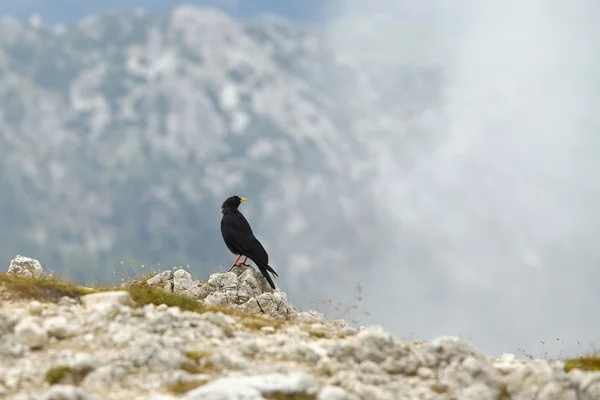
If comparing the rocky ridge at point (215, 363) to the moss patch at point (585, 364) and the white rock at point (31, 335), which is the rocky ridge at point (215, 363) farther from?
the moss patch at point (585, 364)

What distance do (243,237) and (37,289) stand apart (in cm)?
849

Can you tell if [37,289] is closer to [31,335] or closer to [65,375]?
[31,335]

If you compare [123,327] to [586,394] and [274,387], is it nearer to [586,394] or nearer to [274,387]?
[274,387]

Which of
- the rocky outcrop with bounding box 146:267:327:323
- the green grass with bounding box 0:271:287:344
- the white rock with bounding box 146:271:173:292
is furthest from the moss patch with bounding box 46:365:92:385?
the white rock with bounding box 146:271:173:292

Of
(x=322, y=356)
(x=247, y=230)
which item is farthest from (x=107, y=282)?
(x=322, y=356)

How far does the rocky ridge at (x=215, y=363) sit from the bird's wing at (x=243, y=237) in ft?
26.3

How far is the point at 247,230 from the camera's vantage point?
22.4 m

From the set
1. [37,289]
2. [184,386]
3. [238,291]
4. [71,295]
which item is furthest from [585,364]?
[37,289]

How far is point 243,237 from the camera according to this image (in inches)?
862

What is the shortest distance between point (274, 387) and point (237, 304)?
33.3ft

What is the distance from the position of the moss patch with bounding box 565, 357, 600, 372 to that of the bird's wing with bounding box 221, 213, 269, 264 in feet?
32.7

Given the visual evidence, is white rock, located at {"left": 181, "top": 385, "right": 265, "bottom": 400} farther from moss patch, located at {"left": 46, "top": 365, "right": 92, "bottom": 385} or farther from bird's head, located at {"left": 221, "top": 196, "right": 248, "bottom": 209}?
bird's head, located at {"left": 221, "top": 196, "right": 248, "bottom": 209}

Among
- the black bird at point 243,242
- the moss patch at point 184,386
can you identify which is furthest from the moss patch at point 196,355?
the black bird at point 243,242

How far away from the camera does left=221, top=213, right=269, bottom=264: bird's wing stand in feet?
71.3
